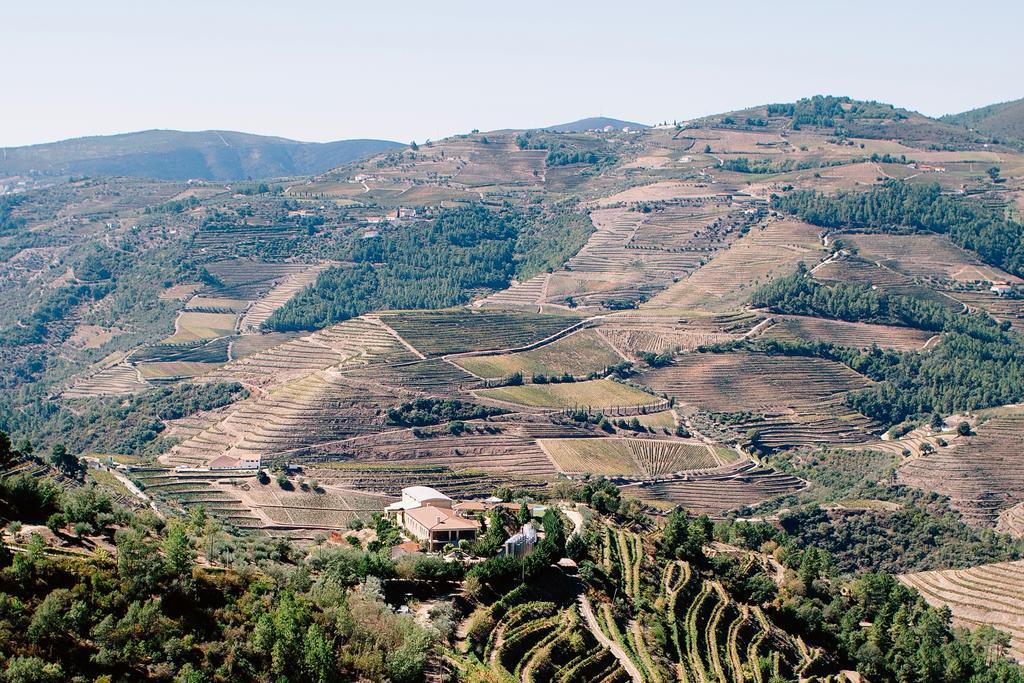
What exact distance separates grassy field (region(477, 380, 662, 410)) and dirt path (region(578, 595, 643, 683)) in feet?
172

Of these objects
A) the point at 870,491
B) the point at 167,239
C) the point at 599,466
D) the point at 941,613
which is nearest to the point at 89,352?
the point at 167,239

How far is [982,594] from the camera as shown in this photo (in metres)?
73.1

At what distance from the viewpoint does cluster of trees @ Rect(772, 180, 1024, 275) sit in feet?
495

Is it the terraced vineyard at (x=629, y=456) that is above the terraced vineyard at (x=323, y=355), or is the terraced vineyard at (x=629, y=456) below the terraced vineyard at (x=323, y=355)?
below

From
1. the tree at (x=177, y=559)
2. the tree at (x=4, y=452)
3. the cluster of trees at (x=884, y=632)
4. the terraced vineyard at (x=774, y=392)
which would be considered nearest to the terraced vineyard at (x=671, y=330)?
the terraced vineyard at (x=774, y=392)

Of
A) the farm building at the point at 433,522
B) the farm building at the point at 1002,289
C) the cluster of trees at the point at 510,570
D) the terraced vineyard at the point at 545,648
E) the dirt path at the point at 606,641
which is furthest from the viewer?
the farm building at the point at 1002,289

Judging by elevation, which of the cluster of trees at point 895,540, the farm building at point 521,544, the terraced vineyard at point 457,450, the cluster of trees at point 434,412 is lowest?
the cluster of trees at point 895,540

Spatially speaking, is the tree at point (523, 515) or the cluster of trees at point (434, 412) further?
the cluster of trees at point (434, 412)

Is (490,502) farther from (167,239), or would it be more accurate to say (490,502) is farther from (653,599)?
(167,239)

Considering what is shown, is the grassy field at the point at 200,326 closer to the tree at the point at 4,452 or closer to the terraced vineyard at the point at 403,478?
the terraced vineyard at the point at 403,478

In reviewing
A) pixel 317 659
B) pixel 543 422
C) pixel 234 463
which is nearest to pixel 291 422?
pixel 234 463

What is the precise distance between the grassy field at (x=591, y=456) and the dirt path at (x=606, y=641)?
1603 inches

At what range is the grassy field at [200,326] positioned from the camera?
139625 millimetres

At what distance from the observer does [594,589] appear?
4972cm
